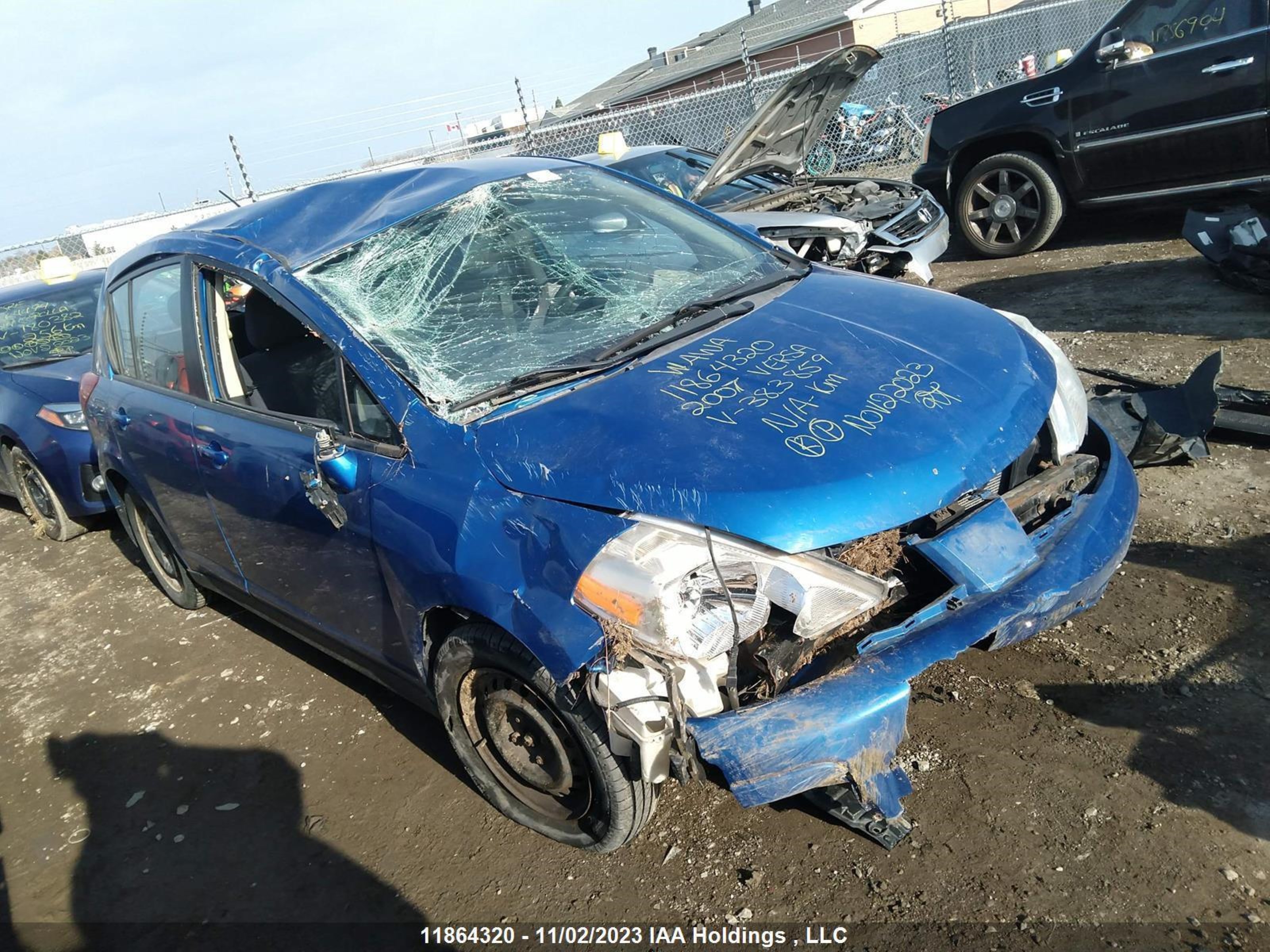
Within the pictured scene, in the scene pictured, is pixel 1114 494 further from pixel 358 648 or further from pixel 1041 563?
pixel 358 648

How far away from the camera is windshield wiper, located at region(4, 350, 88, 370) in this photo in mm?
5969

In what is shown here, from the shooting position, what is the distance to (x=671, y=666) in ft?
6.89

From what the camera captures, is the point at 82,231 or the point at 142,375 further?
the point at 82,231

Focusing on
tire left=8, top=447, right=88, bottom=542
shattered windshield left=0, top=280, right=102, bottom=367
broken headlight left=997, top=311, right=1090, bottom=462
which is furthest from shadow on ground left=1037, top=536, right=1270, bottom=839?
shattered windshield left=0, top=280, right=102, bottom=367

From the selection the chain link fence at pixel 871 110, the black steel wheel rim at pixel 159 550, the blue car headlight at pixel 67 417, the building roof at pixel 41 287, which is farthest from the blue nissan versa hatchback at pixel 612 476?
the chain link fence at pixel 871 110

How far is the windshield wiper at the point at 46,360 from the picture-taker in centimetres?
597

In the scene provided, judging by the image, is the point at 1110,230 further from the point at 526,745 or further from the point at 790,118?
the point at 526,745

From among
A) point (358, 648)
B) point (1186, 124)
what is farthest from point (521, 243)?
point (1186, 124)

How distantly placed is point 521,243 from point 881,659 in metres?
1.88

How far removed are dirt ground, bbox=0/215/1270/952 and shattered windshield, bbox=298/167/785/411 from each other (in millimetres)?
1383

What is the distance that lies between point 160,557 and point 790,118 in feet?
17.1

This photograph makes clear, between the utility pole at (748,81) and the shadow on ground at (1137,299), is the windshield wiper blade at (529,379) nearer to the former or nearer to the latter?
the shadow on ground at (1137,299)

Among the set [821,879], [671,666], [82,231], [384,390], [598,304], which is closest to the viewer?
[671,666]

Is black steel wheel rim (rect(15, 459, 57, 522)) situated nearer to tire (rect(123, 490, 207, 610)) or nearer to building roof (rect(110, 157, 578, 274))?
tire (rect(123, 490, 207, 610))
